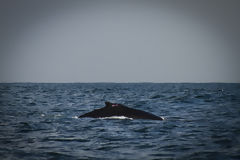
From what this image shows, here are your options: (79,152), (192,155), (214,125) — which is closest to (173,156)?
(192,155)

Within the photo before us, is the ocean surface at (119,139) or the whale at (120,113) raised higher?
the whale at (120,113)

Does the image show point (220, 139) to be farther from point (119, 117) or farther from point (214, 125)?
point (119, 117)

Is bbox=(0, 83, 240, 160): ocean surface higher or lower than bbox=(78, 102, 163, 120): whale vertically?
lower

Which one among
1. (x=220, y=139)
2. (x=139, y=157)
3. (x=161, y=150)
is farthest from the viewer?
(x=220, y=139)

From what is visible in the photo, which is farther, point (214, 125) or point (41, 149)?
point (214, 125)

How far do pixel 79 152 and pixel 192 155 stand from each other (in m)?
3.30

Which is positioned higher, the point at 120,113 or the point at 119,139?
the point at 120,113

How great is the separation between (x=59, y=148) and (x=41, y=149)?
1.80 ft

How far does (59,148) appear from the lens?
1177 centimetres

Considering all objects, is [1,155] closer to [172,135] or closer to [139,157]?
[139,157]

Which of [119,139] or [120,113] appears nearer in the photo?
[119,139]

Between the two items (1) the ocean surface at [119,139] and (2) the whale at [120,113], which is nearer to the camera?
(1) the ocean surface at [119,139]

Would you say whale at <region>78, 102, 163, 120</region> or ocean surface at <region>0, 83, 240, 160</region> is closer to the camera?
ocean surface at <region>0, 83, 240, 160</region>

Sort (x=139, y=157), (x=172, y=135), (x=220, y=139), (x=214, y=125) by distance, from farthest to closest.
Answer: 1. (x=214, y=125)
2. (x=172, y=135)
3. (x=220, y=139)
4. (x=139, y=157)
